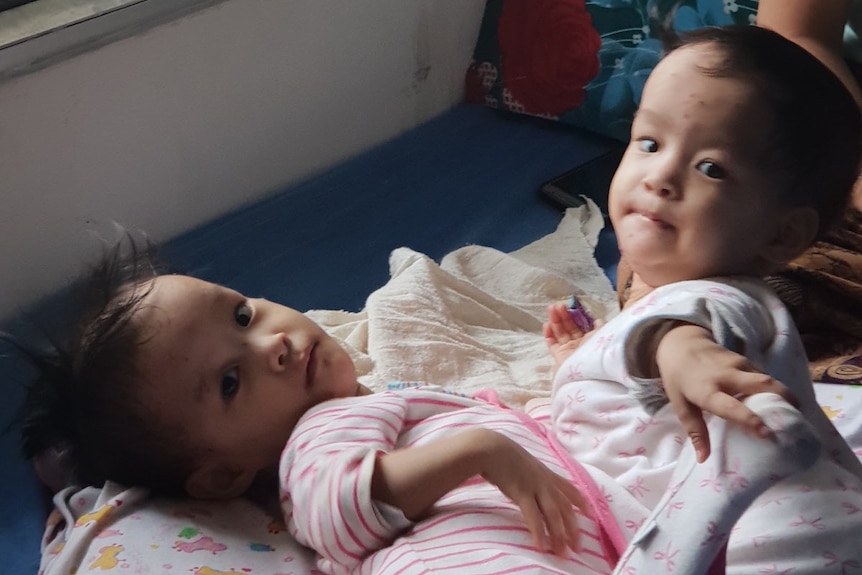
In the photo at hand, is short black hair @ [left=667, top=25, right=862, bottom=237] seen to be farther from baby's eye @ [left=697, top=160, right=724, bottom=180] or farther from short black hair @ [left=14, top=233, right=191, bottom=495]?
short black hair @ [left=14, top=233, right=191, bottom=495]

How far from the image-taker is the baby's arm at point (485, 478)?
76 cm

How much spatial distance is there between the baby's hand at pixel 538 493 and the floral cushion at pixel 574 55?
3.54 feet

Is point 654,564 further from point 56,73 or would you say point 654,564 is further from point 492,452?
point 56,73

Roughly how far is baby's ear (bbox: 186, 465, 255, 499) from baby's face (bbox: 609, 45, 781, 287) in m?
0.46

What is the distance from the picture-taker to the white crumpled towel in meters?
1.20

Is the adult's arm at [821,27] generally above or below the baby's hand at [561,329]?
above

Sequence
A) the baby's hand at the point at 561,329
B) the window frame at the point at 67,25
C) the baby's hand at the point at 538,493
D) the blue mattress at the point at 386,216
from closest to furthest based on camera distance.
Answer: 1. the baby's hand at the point at 538,493
2. the baby's hand at the point at 561,329
3. the window frame at the point at 67,25
4. the blue mattress at the point at 386,216

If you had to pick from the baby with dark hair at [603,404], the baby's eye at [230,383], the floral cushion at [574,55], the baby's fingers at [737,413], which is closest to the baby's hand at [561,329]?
the baby with dark hair at [603,404]

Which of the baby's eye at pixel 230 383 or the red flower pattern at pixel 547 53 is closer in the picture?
the baby's eye at pixel 230 383

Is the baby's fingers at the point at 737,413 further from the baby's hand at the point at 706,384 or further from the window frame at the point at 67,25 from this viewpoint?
the window frame at the point at 67,25

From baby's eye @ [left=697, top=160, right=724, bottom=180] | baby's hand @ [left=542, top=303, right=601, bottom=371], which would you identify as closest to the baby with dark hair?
baby's eye @ [left=697, top=160, right=724, bottom=180]

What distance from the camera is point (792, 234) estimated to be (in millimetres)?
819

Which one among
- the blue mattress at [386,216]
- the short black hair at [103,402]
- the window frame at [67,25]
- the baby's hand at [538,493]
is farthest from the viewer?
the blue mattress at [386,216]

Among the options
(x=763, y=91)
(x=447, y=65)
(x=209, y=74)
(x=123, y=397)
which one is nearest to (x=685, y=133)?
(x=763, y=91)
